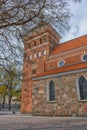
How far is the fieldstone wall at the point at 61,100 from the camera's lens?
15.9 metres

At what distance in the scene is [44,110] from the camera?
18.3 m

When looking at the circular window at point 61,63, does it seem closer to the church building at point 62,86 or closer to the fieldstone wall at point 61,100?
the church building at point 62,86

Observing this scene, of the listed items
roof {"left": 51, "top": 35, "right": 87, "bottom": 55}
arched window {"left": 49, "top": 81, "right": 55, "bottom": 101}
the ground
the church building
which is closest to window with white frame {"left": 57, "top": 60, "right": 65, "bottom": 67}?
the church building

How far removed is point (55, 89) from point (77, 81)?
2972 millimetres

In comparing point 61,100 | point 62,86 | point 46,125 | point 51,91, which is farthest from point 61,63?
point 46,125

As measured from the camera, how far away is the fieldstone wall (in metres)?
15.9

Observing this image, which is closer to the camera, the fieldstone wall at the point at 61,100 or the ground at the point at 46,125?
the ground at the point at 46,125

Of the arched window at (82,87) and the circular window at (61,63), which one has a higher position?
the circular window at (61,63)

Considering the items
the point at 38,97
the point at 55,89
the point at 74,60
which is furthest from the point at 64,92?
the point at 74,60

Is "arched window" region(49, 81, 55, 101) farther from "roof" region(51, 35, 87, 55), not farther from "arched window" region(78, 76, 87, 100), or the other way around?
"roof" region(51, 35, 87, 55)

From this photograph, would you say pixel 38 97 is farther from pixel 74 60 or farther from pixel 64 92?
pixel 74 60

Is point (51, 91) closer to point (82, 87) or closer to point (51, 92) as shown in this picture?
point (51, 92)

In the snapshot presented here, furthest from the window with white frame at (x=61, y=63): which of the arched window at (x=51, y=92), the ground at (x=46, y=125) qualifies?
the ground at (x=46, y=125)

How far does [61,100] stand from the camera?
17125 millimetres
